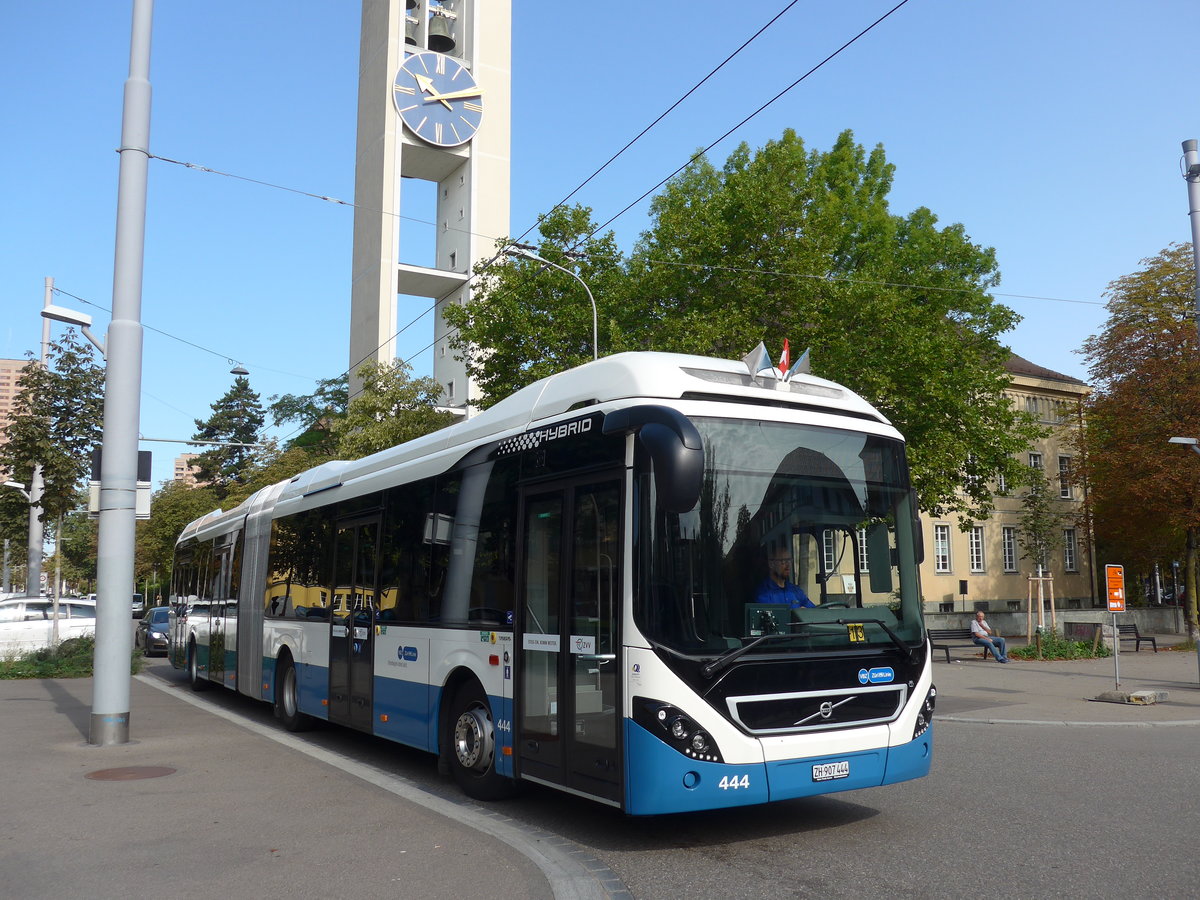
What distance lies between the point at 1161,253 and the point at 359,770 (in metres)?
38.9

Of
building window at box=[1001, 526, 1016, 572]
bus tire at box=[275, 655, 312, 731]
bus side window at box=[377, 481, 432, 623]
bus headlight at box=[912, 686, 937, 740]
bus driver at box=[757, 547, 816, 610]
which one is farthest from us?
building window at box=[1001, 526, 1016, 572]

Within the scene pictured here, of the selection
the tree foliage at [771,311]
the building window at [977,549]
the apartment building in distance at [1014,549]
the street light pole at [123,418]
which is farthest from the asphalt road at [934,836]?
the building window at [977,549]

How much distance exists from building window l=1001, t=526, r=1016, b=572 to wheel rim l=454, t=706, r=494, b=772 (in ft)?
164

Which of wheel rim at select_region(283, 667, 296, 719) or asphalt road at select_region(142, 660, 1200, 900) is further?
wheel rim at select_region(283, 667, 296, 719)

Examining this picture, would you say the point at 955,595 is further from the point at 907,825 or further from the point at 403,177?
the point at 907,825

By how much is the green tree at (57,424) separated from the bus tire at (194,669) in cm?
658

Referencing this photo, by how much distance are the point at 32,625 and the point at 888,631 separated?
22.6 m

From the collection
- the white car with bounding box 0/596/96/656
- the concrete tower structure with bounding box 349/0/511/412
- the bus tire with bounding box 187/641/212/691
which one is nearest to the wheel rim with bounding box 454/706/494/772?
the bus tire with bounding box 187/641/212/691

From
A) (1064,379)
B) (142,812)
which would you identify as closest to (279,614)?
(142,812)

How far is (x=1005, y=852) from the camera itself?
6.80 m

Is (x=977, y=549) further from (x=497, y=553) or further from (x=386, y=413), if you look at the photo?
(x=497, y=553)

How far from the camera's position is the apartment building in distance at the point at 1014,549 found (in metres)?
51.1

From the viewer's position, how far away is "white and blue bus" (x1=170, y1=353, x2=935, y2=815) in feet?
21.8

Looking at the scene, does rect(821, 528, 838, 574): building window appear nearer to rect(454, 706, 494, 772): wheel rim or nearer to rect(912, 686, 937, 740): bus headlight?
rect(912, 686, 937, 740): bus headlight
